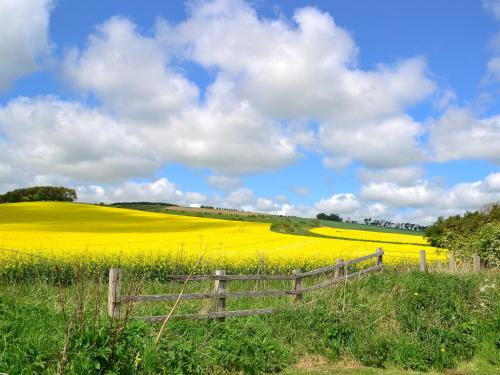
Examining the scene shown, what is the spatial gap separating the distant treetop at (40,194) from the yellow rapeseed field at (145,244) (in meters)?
15.5

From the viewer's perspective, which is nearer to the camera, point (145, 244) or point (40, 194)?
point (145, 244)

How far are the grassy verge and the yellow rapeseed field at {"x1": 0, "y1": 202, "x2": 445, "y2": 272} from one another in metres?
1.16

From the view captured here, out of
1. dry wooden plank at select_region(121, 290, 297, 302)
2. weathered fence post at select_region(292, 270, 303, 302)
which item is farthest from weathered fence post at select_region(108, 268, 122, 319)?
weathered fence post at select_region(292, 270, 303, 302)

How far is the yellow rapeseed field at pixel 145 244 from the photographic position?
19203 millimetres

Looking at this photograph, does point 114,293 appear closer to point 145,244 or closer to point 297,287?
point 297,287

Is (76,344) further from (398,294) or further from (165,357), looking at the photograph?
(398,294)

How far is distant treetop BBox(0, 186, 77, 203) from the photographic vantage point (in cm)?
6906

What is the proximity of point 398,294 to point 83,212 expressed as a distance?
4413 cm

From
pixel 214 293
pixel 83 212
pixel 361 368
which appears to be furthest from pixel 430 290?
pixel 83 212

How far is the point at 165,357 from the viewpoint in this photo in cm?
745

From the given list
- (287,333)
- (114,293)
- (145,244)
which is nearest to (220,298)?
(287,333)

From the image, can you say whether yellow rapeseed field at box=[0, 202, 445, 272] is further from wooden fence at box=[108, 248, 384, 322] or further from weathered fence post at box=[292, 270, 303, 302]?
weathered fence post at box=[292, 270, 303, 302]

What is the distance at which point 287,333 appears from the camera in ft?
32.7

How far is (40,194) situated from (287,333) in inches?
2675
